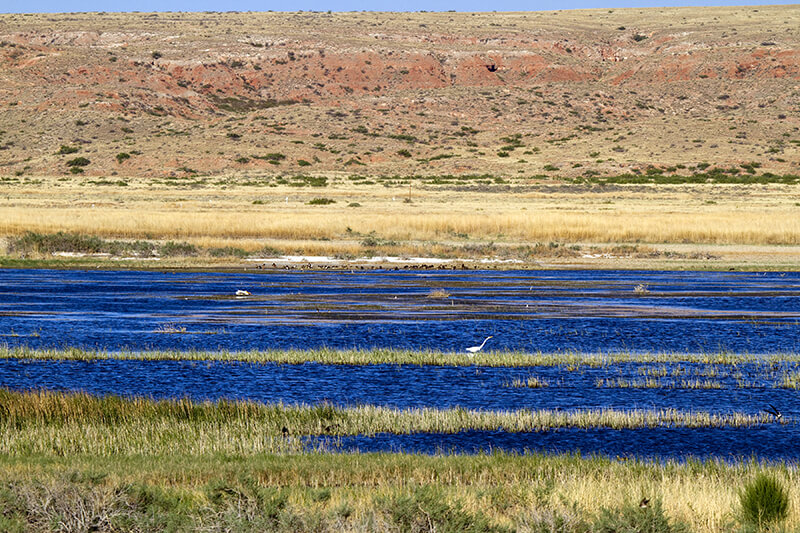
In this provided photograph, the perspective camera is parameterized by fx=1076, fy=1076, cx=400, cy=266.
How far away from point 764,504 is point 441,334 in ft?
56.9

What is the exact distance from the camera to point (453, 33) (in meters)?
189

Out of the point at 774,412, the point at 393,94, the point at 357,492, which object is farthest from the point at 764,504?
the point at 393,94

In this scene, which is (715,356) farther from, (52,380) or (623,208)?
(623,208)

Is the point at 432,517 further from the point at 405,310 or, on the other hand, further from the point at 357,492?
the point at 405,310

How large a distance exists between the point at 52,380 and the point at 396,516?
12336 millimetres

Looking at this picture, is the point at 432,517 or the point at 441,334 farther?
the point at 441,334

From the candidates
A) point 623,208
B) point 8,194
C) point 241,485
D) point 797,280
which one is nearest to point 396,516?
point 241,485

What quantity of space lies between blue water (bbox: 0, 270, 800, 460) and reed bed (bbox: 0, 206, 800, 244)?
11390 mm

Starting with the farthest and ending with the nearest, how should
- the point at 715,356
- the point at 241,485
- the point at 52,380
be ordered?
1. the point at 715,356
2. the point at 52,380
3. the point at 241,485

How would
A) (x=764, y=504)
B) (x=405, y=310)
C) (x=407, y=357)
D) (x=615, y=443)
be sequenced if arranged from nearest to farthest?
(x=764, y=504), (x=615, y=443), (x=407, y=357), (x=405, y=310)

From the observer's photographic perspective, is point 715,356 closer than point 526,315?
Yes

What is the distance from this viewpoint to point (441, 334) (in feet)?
92.0

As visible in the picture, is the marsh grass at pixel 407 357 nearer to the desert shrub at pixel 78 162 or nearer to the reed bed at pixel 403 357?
the reed bed at pixel 403 357

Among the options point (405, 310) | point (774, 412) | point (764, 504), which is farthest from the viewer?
point (405, 310)
